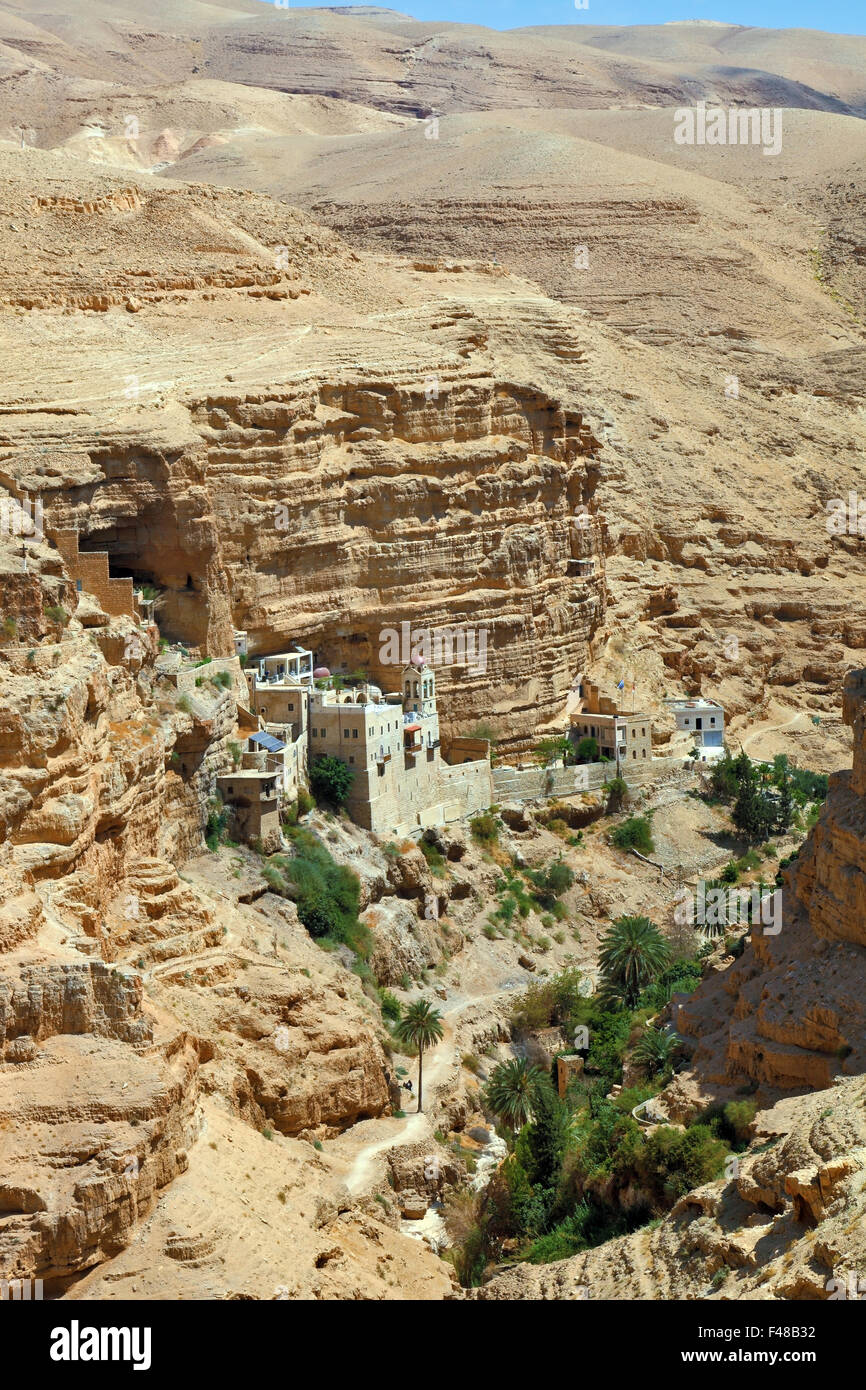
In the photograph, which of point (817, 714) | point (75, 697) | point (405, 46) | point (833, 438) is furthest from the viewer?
point (405, 46)

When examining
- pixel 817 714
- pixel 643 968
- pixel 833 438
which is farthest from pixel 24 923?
pixel 833 438

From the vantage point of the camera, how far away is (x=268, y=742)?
5522 centimetres

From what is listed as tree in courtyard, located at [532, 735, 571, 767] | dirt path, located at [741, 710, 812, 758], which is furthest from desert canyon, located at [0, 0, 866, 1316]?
tree in courtyard, located at [532, 735, 571, 767]

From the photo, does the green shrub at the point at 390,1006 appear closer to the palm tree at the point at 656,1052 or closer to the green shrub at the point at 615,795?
the palm tree at the point at 656,1052

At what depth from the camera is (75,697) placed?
1569 inches

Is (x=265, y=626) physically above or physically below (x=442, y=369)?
below

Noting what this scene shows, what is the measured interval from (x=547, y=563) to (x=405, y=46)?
119159 mm

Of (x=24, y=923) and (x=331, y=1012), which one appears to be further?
(x=331, y=1012)

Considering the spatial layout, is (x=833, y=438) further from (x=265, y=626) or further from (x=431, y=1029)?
(x=431, y=1029)

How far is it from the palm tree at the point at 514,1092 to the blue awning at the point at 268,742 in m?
10.4

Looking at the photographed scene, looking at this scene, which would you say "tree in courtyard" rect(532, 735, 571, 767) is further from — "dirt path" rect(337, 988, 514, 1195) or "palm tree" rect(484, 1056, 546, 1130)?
"palm tree" rect(484, 1056, 546, 1130)

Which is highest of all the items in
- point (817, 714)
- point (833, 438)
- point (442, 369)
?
point (442, 369)

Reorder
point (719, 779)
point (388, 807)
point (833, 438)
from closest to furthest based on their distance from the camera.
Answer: point (388, 807), point (719, 779), point (833, 438)

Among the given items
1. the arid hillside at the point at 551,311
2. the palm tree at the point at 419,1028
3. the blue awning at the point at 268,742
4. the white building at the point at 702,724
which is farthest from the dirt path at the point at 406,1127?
the white building at the point at 702,724
